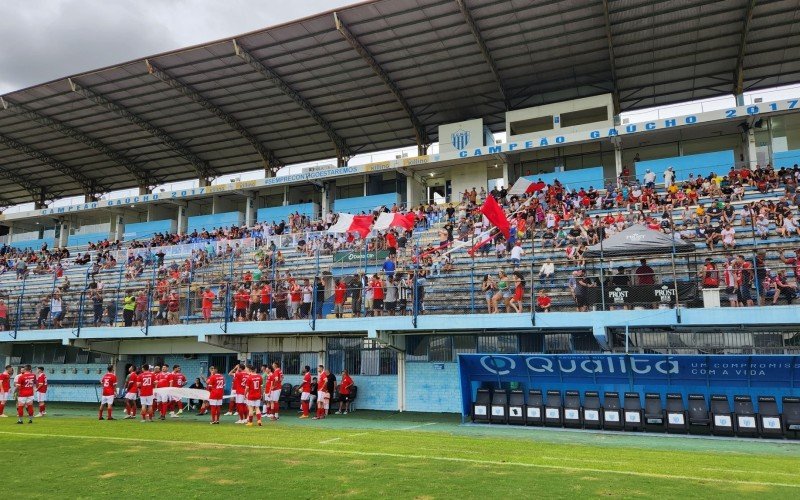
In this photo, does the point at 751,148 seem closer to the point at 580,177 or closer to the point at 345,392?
the point at 580,177

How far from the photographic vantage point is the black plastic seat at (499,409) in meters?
17.4

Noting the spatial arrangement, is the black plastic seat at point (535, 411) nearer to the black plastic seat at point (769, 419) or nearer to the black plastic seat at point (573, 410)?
the black plastic seat at point (573, 410)

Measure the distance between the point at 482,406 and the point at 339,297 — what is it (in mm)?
5855

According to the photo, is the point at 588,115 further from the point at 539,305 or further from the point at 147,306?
the point at 147,306

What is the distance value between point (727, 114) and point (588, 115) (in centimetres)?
705

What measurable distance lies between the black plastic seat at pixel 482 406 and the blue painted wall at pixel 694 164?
62.4ft

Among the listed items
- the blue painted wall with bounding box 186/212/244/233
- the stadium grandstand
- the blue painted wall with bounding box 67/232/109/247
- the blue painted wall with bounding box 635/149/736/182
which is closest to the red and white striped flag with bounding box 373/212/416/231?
the stadium grandstand

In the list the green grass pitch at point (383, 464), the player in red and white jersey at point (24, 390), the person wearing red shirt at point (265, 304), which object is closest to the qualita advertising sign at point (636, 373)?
the green grass pitch at point (383, 464)

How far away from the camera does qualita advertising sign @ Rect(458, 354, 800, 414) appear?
15531mm

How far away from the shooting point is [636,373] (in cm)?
1673

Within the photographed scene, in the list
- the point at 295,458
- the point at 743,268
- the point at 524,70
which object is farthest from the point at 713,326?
the point at 524,70

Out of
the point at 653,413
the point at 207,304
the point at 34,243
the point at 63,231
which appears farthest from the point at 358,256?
the point at 34,243

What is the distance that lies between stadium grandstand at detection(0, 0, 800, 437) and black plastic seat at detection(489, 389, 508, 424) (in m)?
0.08

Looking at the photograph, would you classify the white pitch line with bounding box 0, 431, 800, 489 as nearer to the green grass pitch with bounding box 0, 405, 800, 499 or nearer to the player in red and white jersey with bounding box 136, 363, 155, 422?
the green grass pitch with bounding box 0, 405, 800, 499
